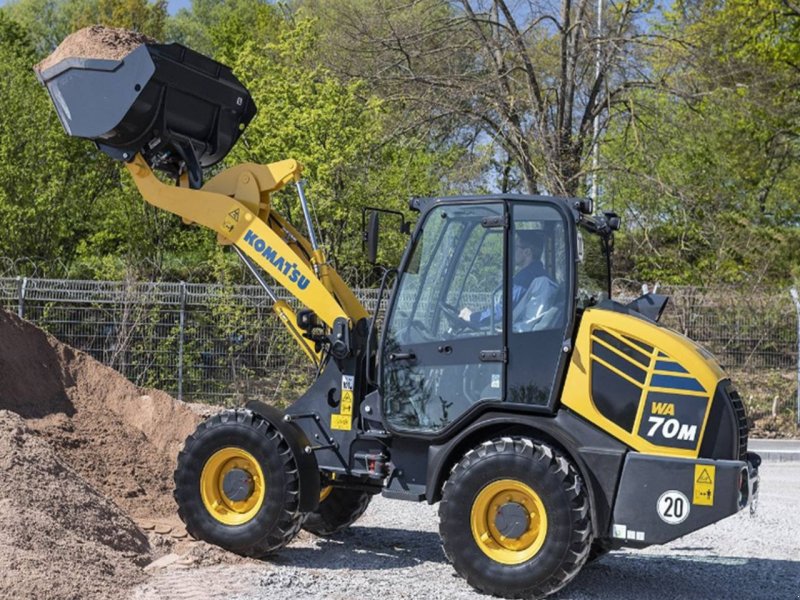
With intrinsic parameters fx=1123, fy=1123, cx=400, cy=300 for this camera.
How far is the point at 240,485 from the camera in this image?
789cm

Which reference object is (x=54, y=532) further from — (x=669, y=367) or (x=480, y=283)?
(x=669, y=367)

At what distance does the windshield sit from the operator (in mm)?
232

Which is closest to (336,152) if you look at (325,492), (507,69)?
(507,69)

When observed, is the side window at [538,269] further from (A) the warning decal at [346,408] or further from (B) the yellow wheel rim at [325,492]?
(B) the yellow wheel rim at [325,492]

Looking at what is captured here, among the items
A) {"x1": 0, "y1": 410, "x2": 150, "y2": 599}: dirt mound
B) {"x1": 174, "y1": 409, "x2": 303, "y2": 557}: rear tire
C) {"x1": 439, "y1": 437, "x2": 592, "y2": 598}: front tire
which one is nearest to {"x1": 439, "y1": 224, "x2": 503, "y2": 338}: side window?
{"x1": 439, "y1": 437, "x2": 592, "y2": 598}: front tire

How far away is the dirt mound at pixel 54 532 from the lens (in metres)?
6.26

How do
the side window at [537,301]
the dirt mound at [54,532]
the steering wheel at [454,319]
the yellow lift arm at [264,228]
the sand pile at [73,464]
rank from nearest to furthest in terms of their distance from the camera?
the dirt mound at [54,532] → the sand pile at [73,464] → the side window at [537,301] → the steering wheel at [454,319] → the yellow lift arm at [264,228]

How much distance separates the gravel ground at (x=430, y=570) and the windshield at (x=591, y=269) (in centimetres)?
190

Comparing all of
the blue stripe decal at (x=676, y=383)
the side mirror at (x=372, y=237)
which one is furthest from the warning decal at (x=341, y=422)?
the blue stripe decal at (x=676, y=383)

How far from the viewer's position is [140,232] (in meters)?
28.2

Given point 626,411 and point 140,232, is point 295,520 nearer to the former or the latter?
point 626,411

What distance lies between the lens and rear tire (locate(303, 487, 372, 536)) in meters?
8.74

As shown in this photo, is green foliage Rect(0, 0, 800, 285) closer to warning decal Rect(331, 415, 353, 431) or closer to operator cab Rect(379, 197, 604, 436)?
warning decal Rect(331, 415, 353, 431)

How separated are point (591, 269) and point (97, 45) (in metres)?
3.94
